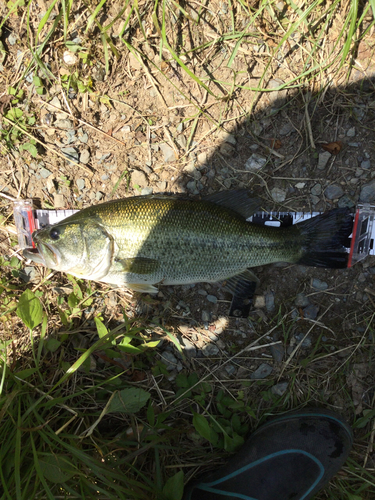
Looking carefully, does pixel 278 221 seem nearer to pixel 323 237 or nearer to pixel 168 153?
pixel 323 237

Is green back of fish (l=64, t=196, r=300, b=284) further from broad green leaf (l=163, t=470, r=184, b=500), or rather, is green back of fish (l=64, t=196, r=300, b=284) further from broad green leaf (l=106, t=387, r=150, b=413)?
broad green leaf (l=163, t=470, r=184, b=500)

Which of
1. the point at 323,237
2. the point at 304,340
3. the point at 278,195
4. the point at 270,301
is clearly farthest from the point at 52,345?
the point at 323,237

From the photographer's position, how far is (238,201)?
3.04 metres

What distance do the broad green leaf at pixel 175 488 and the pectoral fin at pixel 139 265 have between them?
5.71 ft

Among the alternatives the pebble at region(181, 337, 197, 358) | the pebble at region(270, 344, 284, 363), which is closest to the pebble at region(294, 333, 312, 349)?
the pebble at region(270, 344, 284, 363)

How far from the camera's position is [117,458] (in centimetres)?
279

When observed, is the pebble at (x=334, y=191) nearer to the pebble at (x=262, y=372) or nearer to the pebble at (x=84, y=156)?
the pebble at (x=262, y=372)

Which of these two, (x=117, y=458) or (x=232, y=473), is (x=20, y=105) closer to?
(x=117, y=458)

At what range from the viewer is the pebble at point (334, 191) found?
123 inches

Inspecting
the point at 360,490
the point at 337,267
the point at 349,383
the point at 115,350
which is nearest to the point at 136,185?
the point at 115,350

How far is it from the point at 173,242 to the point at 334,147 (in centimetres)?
189

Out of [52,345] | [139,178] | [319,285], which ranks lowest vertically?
[52,345]

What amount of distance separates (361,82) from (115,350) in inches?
145

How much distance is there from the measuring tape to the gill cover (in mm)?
456
